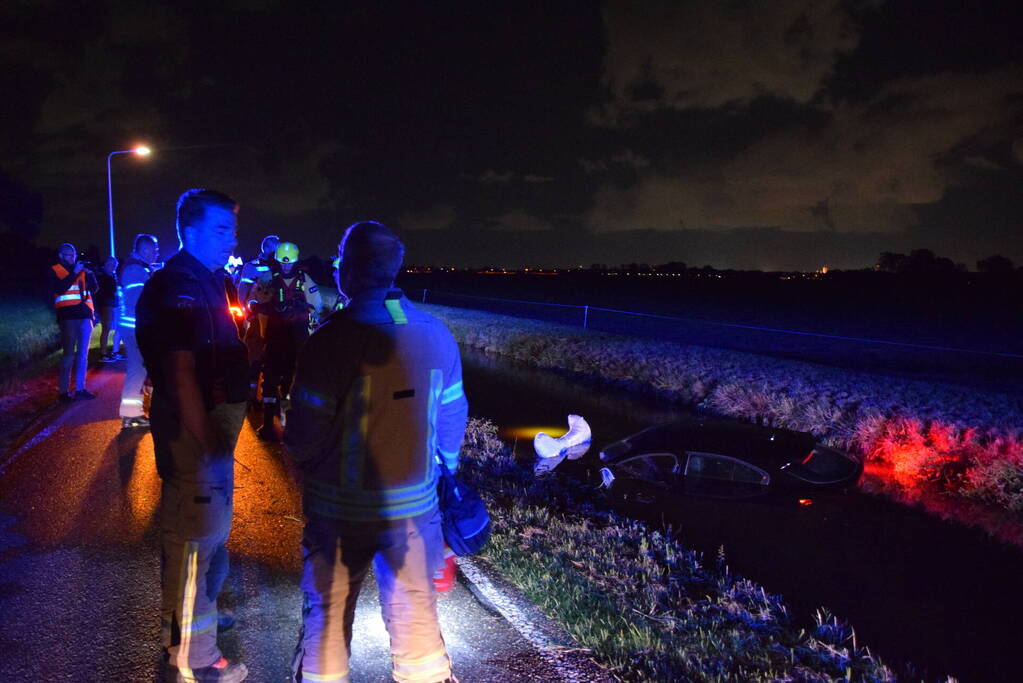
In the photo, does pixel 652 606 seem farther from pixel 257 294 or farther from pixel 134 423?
pixel 134 423

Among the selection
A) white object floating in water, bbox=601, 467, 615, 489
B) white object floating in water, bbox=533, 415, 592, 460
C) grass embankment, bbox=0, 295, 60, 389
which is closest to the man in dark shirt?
grass embankment, bbox=0, 295, 60, 389

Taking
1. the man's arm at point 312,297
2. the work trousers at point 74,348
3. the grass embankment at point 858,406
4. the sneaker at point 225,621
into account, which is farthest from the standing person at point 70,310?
the grass embankment at point 858,406

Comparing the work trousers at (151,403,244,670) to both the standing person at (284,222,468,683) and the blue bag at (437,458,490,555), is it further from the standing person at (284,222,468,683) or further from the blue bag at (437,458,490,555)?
the blue bag at (437,458,490,555)

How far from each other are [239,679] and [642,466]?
5468 mm

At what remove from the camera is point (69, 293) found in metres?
8.94

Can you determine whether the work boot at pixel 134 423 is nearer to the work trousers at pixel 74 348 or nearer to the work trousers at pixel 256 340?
the work trousers at pixel 256 340

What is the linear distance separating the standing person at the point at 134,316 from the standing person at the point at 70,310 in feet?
5.67

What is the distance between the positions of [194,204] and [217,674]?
82.9 inches

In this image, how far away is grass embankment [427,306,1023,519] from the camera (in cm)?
870

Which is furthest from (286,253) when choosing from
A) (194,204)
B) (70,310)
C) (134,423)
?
(194,204)

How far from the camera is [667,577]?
536 centimetres

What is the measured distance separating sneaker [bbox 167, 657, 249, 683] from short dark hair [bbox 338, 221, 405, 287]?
2030 mm

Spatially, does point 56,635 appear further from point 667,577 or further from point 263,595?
point 667,577

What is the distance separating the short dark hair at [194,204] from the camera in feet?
9.98
